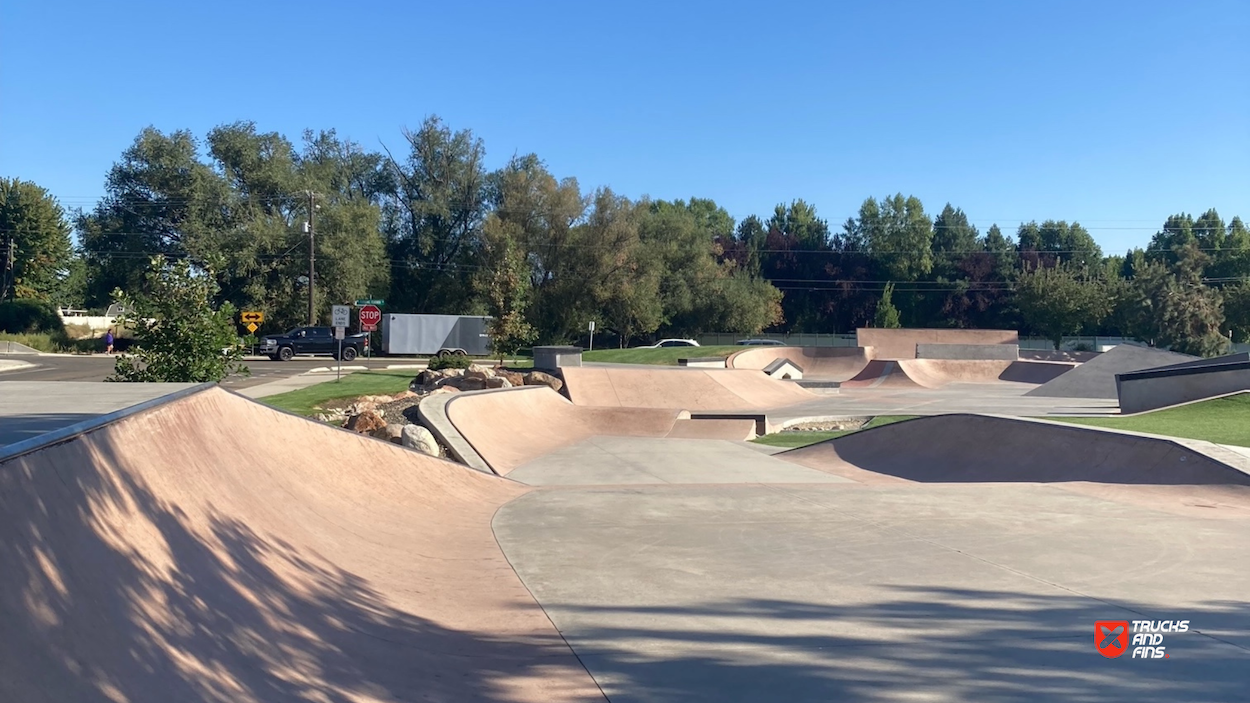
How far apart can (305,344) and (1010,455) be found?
110 ft

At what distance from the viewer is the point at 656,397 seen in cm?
2370

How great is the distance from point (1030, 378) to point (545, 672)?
37566 mm

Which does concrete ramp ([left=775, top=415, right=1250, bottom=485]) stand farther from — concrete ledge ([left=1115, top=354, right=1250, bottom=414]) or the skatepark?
concrete ledge ([left=1115, top=354, right=1250, bottom=414])

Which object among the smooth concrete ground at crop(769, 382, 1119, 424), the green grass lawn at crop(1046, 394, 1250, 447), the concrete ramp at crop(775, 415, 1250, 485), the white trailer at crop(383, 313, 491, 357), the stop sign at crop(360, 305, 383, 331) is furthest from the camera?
the white trailer at crop(383, 313, 491, 357)

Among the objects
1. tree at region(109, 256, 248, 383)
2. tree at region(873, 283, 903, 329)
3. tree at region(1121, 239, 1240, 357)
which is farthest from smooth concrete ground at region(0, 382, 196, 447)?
tree at region(873, 283, 903, 329)

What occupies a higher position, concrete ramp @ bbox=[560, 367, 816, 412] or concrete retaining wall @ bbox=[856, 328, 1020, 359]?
concrete retaining wall @ bbox=[856, 328, 1020, 359]

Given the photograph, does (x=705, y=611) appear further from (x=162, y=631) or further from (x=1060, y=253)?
(x=1060, y=253)

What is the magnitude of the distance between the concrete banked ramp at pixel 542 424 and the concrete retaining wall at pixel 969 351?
78.0 ft

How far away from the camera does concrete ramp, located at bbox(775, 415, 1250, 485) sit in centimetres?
1037

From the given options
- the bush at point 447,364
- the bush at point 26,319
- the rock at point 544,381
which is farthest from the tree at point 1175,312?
the bush at point 26,319

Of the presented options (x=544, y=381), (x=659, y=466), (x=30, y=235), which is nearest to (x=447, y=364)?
(x=544, y=381)

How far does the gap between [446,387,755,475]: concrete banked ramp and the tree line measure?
2304 cm

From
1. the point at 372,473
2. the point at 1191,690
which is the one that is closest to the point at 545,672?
the point at 1191,690

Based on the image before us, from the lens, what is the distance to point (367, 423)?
14.5 m
